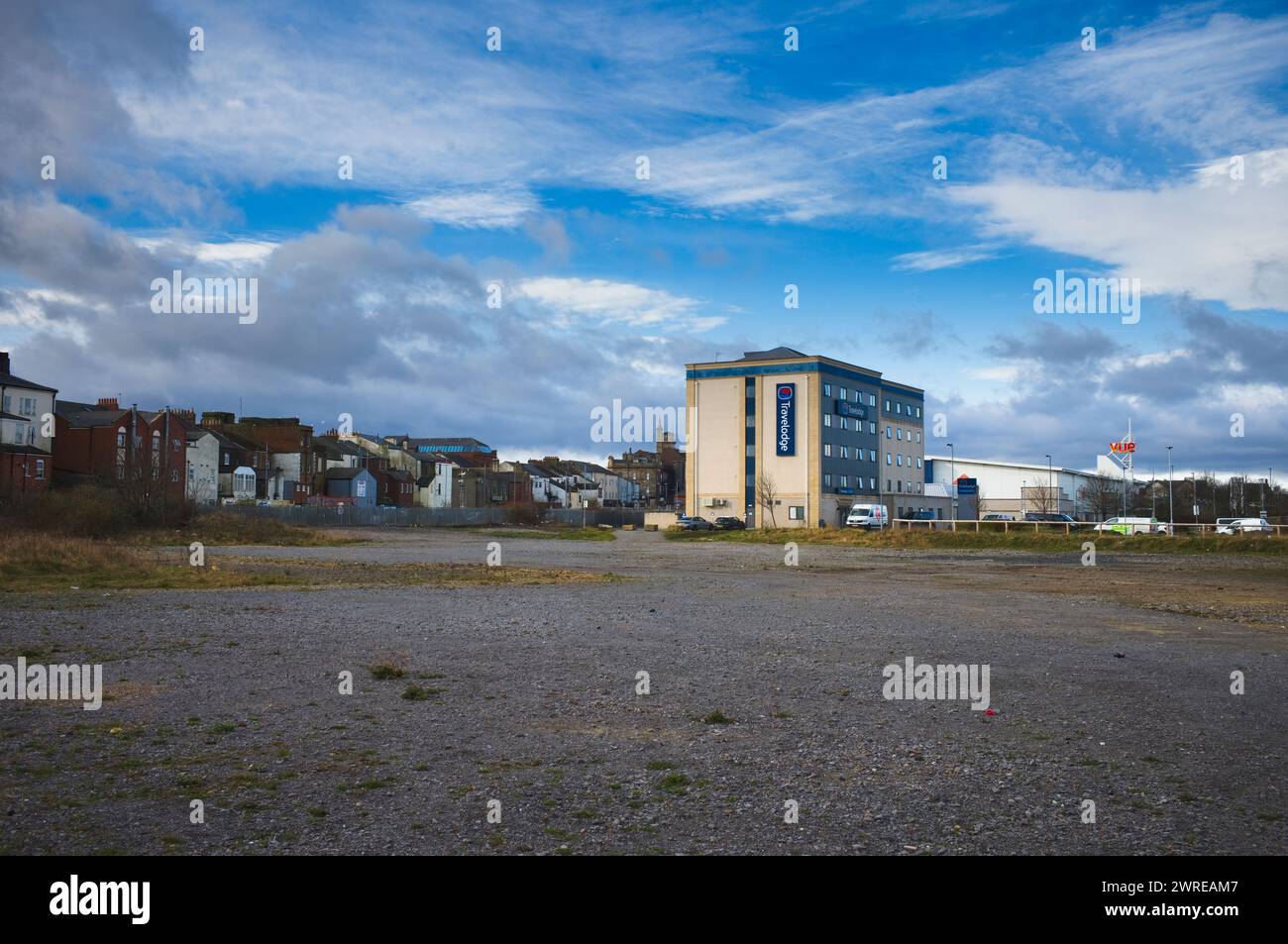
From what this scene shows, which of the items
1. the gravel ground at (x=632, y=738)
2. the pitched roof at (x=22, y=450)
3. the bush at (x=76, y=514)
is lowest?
the gravel ground at (x=632, y=738)

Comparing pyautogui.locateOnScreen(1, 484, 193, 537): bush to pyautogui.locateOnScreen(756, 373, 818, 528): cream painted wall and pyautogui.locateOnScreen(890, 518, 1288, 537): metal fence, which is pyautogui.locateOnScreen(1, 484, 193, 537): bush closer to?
pyautogui.locateOnScreen(890, 518, 1288, 537): metal fence

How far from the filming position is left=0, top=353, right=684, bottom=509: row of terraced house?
76812 mm

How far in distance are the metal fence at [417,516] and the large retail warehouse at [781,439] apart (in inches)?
708

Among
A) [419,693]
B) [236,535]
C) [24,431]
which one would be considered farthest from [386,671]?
[24,431]

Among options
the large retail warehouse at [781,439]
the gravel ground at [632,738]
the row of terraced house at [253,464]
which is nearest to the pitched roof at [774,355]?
the large retail warehouse at [781,439]

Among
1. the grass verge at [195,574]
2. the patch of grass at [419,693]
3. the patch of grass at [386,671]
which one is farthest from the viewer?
the grass verge at [195,574]

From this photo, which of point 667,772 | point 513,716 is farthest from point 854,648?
point 667,772

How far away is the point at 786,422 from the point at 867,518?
17076 mm

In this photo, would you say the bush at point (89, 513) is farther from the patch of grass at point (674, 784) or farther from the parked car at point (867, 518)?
the parked car at point (867, 518)

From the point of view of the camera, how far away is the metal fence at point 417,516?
92062mm

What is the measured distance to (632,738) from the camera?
961 centimetres

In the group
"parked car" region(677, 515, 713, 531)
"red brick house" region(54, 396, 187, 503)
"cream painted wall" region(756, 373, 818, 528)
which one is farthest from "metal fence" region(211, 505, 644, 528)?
"cream painted wall" region(756, 373, 818, 528)

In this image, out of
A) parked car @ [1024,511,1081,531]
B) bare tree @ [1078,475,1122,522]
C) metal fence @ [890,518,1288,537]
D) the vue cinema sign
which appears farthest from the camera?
bare tree @ [1078,475,1122,522]

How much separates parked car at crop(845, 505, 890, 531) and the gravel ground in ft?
202
